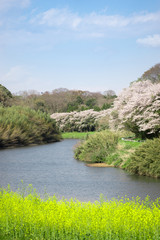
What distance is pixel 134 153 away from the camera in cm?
1872

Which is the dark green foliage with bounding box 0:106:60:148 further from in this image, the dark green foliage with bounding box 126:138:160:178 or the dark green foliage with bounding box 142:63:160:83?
the dark green foliage with bounding box 142:63:160:83

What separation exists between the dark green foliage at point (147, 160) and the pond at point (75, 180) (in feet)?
1.51

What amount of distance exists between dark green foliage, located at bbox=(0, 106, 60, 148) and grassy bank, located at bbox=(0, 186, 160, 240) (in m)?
26.6

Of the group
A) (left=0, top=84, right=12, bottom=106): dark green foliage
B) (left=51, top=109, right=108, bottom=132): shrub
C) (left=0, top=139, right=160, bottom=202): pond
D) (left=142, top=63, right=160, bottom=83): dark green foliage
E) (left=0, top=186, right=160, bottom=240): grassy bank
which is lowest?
(left=0, top=139, right=160, bottom=202): pond

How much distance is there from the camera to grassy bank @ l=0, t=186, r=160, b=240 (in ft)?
22.9

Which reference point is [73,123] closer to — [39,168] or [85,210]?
[39,168]

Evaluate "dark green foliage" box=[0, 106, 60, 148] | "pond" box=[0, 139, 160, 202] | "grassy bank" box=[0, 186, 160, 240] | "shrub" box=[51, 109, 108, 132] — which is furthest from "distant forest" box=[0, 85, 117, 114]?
"grassy bank" box=[0, 186, 160, 240]

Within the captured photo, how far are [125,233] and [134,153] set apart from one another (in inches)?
472

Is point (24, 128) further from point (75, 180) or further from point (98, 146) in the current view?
point (75, 180)

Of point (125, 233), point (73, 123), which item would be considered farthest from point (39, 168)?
point (73, 123)

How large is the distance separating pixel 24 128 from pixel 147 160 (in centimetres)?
2299

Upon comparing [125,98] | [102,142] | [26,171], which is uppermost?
[125,98]

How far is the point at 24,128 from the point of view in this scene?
126 feet

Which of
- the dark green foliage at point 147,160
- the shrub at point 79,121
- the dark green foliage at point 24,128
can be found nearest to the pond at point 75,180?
the dark green foliage at point 147,160
